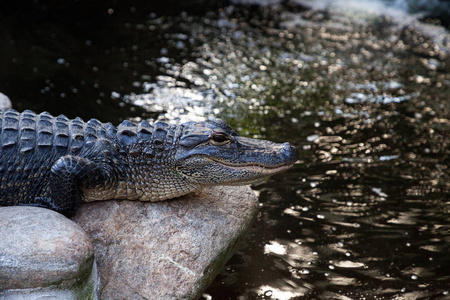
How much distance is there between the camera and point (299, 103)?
7.20 meters

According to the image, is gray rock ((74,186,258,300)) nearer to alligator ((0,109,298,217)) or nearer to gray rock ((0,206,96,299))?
alligator ((0,109,298,217))

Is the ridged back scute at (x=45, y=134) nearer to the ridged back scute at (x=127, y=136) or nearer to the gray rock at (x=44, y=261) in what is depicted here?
the ridged back scute at (x=127, y=136)

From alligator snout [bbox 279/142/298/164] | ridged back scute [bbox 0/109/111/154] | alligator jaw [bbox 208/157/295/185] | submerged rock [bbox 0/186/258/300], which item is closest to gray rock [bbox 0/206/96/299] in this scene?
submerged rock [bbox 0/186/258/300]

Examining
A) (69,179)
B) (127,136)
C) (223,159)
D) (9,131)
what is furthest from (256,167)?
(9,131)

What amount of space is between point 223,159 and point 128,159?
0.68 meters

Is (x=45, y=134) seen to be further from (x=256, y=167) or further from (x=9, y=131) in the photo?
(x=256, y=167)

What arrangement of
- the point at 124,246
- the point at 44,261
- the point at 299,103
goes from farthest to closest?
the point at 299,103 < the point at 124,246 < the point at 44,261

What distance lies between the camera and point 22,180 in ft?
12.0

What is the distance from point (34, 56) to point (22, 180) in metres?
4.71

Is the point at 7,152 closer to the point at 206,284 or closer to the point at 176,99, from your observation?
the point at 206,284

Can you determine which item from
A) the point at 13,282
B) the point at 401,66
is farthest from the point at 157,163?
the point at 401,66

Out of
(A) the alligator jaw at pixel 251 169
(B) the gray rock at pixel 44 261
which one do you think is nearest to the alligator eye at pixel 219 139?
(A) the alligator jaw at pixel 251 169

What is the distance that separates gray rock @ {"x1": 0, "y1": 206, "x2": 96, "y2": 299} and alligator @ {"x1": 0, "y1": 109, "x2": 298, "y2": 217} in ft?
1.55

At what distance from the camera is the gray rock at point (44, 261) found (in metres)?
2.93
